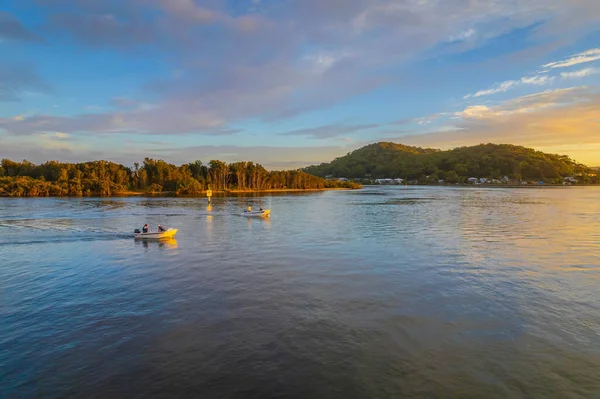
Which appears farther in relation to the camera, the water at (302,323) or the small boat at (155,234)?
the small boat at (155,234)

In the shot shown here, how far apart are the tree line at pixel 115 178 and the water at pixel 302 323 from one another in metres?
116

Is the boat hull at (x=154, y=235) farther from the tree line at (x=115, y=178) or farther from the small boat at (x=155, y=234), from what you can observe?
the tree line at (x=115, y=178)

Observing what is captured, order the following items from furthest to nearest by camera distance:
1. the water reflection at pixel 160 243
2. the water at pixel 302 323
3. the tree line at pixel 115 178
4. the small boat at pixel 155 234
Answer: the tree line at pixel 115 178 < the small boat at pixel 155 234 < the water reflection at pixel 160 243 < the water at pixel 302 323

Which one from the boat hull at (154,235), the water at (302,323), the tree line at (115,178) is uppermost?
the tree line at (115,178)

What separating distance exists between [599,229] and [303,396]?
47.8 metres

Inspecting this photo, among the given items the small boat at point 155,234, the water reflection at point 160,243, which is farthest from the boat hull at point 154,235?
the water reflection at point 160,243

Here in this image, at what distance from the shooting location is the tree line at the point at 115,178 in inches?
4857

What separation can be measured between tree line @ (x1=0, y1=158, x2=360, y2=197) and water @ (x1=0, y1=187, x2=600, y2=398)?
11584 centimetres

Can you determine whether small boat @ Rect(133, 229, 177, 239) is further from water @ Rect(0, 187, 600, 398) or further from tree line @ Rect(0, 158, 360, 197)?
tree line @ Rect(0, 158, 360, 197)

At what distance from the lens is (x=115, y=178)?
146125 millimetres

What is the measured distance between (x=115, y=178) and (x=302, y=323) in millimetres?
154302

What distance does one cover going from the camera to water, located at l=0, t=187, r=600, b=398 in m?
10.1

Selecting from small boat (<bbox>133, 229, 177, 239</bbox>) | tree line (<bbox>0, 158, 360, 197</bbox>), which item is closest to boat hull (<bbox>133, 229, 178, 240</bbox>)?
small boat (<bbox>133, 229, 177, 239</bbox>)

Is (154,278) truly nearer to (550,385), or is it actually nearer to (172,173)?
(550,385)
